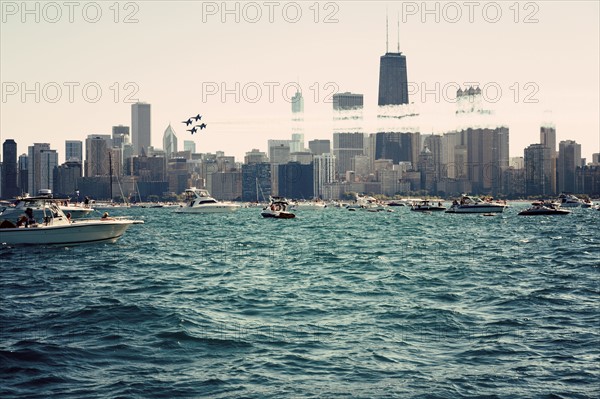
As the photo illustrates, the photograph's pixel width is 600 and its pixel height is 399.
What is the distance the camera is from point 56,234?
52.7 metres

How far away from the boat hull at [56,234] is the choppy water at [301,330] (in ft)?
29.4

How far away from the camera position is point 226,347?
67.8ft

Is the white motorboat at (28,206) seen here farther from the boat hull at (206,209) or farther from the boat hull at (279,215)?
the boat hull at (206,209)

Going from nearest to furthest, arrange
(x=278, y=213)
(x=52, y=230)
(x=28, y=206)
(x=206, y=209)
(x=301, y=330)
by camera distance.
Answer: (x=301, y=330), (x=52, y=230), (x=28, y=206), (x=278, y=213), (x=206, y=209)

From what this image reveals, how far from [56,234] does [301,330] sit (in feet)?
113

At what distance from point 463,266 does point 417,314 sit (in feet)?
55.9

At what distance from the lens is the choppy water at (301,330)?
Answer: 56.0ft

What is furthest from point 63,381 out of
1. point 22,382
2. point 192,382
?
point 192,382

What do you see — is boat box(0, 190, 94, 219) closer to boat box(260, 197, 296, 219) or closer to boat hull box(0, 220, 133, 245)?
boat hull box(0, 220, 133, 245)

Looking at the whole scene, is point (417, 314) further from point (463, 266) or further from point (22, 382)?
point (463, 266)

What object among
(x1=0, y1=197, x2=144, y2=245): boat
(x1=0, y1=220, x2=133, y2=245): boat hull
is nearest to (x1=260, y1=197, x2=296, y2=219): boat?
(x1=0, y1=197, x2=144, y2=245): boat

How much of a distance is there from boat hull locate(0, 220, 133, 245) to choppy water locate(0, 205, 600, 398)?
29.4ft

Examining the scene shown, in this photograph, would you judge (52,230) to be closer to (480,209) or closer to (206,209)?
(206,209)

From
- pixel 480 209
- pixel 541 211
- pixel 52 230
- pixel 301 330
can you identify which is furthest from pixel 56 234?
pixel 480 209
